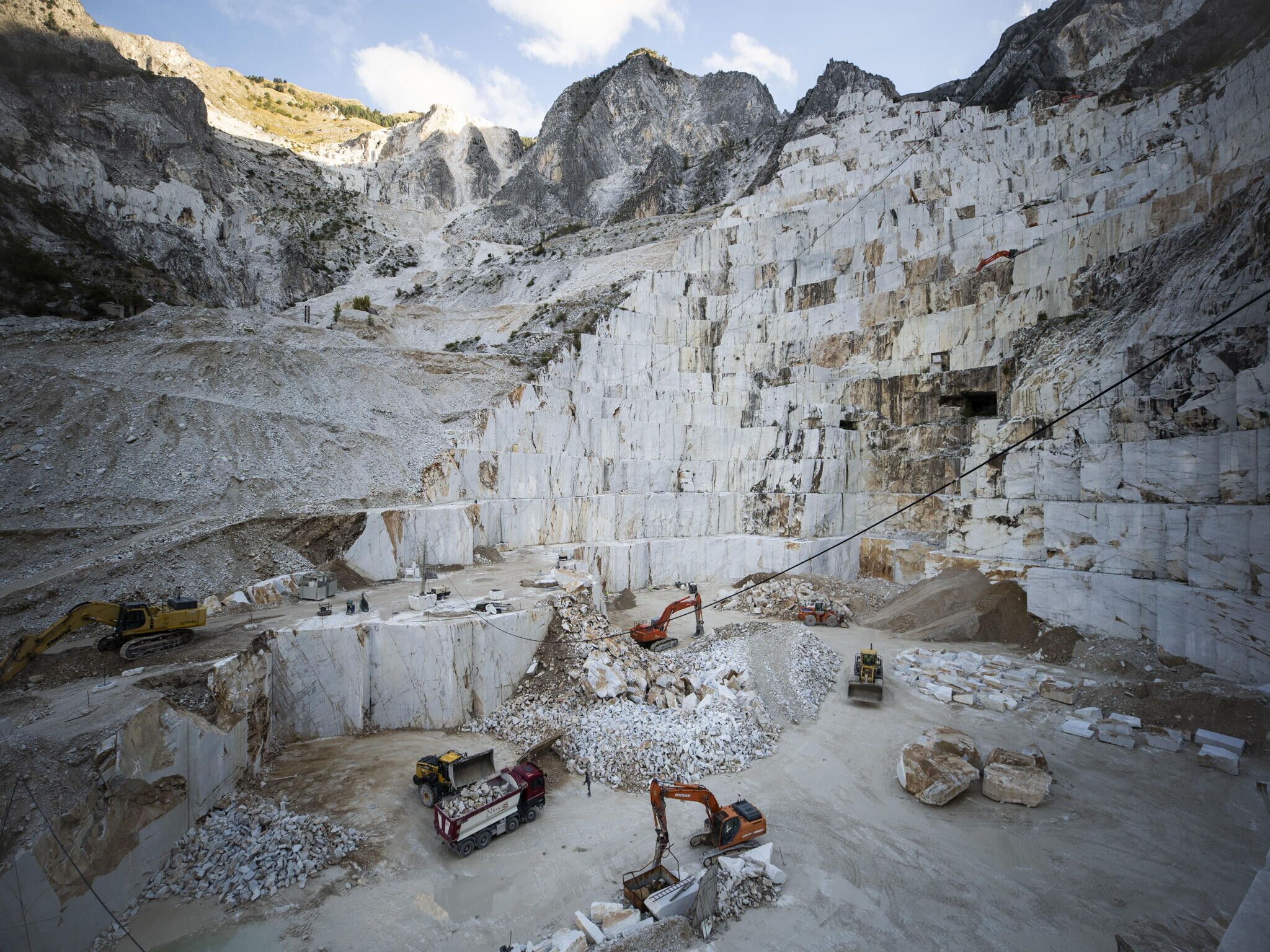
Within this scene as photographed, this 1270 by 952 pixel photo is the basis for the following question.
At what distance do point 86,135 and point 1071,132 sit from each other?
5488 cm

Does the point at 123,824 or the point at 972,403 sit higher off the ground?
the point at 972,403

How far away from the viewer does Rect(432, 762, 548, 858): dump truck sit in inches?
303

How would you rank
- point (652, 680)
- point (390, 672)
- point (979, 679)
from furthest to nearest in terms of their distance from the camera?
point (979, 679) → point (652, 680) → point (390, 672)

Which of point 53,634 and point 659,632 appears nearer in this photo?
point 53,634

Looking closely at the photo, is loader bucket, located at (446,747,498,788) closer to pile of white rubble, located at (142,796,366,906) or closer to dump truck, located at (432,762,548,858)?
dump truck, located at (432,762,548,858)

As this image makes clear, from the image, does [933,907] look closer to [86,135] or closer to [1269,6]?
[1269,6]

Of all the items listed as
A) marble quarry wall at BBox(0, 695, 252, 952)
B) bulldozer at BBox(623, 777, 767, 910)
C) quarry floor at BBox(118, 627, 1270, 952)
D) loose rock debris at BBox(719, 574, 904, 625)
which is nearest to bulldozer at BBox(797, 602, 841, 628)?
loose rock debris at BBox(719, 574, 904, 625)

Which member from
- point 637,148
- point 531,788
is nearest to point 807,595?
point 531,788

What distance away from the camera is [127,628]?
9.12 m

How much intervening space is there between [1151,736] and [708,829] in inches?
335

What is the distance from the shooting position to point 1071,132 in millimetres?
31344

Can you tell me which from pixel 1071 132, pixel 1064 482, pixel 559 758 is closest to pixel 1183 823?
pixel 559 758

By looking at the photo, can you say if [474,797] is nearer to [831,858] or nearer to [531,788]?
[531,788]

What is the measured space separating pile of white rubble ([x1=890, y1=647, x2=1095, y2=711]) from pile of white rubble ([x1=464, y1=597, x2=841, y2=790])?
232cm
